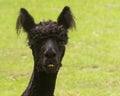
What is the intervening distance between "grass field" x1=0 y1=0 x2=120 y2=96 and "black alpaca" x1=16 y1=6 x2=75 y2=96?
4.26ft

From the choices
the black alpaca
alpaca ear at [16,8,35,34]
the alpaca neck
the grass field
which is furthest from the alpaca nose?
the grass field

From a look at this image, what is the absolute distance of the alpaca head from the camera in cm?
848

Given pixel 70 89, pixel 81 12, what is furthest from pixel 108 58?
pixel 81 12

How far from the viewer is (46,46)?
867cm

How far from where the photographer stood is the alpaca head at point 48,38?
27.8 feet

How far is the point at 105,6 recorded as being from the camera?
4509cm

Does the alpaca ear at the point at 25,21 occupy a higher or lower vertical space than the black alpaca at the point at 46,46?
higher

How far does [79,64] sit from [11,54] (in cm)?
501

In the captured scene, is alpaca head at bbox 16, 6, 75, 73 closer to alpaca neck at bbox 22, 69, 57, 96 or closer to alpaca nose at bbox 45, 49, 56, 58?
alpaca nose at bbox 45, 49, 56, 58

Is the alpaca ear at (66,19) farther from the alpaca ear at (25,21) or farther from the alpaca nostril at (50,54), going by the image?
the alpaca nostril at (50,54)

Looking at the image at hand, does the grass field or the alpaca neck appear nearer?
the alpaca neck

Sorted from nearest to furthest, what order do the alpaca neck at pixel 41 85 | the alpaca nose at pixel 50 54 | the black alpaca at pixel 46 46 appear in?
1. the alpaca nose at pixel 50 54
2. the black alpaca at pixel 46 46
3. the alpaca neck at pixel 41 85

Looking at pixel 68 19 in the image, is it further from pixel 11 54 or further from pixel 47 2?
pixel 47 2

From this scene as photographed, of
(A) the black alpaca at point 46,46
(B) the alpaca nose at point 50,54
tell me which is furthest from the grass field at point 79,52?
(B) the alpaca nose at point 50,54
